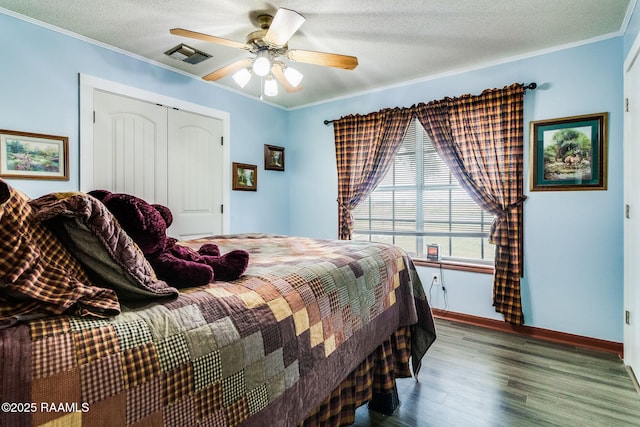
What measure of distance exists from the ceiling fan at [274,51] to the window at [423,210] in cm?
161

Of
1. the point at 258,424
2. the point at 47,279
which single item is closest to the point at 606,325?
the point at 258,424

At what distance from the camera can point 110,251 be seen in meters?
0.74

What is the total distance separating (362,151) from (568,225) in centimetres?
210

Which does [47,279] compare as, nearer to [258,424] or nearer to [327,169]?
[258,424]

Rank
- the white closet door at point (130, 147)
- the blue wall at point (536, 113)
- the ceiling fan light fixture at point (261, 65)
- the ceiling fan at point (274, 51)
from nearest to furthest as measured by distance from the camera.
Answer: the ceiling fan at point (274, 51) < the ceiling fan light fixture at point (261, 65) < the blue wall at point (536, 113) < the white closet door at point (130, 147)

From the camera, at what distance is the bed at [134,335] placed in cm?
55

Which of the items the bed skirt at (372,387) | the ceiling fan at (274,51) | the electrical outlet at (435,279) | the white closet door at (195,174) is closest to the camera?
the bed skirt at (372,387)

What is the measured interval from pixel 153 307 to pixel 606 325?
330 centimetres

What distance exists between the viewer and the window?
127 inches

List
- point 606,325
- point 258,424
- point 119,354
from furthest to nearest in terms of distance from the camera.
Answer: point 606,325 < point 258,424 < point 119,354

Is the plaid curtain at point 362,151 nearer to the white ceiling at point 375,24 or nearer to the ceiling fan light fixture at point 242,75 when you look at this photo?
the white ceiling at point 375,24

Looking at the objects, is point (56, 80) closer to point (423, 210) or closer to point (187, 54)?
point (187, 54)

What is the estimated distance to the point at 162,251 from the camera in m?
0.97

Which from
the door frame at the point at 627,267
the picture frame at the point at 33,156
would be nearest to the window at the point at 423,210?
the door frame at the point at 627,267
